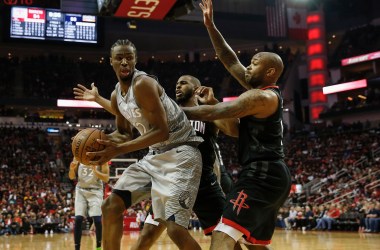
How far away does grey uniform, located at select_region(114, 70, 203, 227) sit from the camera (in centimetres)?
408

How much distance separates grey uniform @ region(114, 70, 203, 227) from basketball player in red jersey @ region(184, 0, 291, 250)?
0.30 m

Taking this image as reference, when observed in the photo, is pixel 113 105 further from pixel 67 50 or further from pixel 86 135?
pixel 67 50

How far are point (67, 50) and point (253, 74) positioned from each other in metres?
32.4

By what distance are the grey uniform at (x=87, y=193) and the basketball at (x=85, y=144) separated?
4.48 metres

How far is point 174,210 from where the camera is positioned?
4047 millimetres

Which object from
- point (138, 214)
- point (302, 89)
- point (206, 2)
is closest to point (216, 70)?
point (302, 89)

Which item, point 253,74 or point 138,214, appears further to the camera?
point 138,214

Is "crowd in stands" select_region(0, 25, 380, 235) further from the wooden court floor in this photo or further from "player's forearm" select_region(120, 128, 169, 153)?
"player's forearm" select_region(120, 128, 169, 153)

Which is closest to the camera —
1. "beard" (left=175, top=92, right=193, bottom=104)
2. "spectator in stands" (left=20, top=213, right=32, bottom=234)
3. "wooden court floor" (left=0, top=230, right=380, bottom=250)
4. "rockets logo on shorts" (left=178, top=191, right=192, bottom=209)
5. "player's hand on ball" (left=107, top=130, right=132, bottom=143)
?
"rockets logo on shorts" (left=178, top=191, right=192, bottom=209)

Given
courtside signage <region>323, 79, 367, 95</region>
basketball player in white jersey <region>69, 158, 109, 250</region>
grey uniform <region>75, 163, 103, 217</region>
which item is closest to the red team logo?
basketball player in white jersey <region>69, 158, 109, 250</region>

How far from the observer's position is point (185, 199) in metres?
4.09

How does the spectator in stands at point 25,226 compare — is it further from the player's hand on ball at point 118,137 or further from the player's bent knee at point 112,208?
the player's bent knee at point 112,208

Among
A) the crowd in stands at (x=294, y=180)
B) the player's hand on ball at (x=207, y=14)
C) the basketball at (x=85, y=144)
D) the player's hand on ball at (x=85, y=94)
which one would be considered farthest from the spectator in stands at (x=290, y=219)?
the basketball at (x=85, y=144)

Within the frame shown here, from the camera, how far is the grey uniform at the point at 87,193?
8.29 meters
